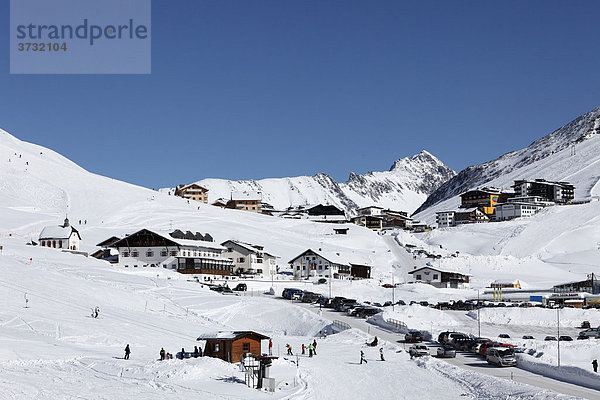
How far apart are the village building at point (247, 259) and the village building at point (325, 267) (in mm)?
4446

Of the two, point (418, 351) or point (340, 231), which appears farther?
point (340, 231)

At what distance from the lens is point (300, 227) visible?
172750mm

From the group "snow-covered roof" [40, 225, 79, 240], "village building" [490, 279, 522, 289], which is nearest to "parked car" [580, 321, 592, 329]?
"village building" [490, 279, 522, 289]

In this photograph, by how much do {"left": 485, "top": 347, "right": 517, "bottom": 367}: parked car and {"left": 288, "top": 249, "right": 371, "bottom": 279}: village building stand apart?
68.2 metres

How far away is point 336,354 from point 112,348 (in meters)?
15.6

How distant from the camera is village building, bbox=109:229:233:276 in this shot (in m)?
98.5

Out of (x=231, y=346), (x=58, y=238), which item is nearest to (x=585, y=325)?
→ (x=231, y=346)

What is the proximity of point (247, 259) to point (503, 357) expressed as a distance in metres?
73.6

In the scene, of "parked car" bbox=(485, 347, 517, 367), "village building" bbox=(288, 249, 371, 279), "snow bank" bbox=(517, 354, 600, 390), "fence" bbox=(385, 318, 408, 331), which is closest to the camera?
"snow bank" bbox=(517, 354, 600, 390)

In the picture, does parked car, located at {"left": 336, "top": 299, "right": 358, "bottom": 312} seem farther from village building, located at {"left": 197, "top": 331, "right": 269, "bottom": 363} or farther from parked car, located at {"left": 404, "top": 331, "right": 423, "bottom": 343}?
village building, located at {"left": 197, "top": 331, "right": 269, "bottom": 363}

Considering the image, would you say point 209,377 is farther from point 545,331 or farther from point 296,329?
point 545,331

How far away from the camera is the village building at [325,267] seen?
4444 inches

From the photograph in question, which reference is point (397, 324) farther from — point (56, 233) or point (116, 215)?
point (116, 215)

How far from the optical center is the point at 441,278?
110875mm
